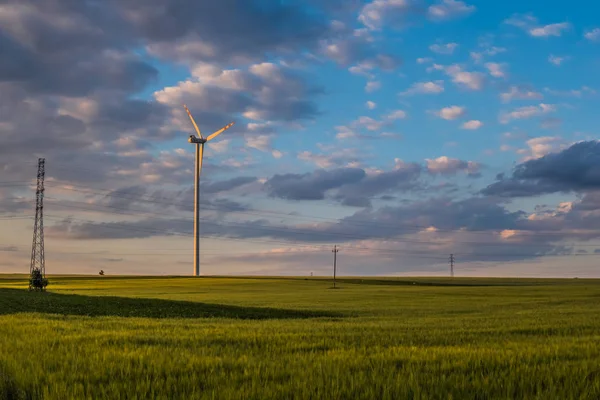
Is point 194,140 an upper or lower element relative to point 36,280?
upper

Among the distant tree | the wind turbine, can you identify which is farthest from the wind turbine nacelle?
the distant tree

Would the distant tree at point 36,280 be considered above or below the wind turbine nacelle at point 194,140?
below

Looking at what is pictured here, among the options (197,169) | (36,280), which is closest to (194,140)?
(197,169)

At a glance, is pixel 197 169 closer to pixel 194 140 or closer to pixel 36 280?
pixel 194 140

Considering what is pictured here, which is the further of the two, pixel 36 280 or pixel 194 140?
pixel 194 140

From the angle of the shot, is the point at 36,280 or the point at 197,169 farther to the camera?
the point at 197,169

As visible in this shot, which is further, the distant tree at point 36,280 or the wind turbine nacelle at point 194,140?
the wind turbine nacelle at point 194,140

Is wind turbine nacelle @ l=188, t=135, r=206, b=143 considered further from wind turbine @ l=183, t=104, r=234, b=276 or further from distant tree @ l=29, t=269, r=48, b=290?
distant tree @ l=29, t=269, r=48, b=290

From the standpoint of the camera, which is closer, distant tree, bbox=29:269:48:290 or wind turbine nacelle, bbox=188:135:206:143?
distant tree, bbox=29:269:48:290

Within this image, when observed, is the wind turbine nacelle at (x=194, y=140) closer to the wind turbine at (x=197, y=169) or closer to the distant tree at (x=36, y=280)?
the wind turbine at (x=197, y=169)

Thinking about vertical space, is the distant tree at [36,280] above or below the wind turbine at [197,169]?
below

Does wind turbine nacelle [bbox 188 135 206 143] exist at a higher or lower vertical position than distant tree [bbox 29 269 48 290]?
higher

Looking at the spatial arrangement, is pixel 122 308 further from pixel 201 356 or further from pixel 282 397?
pixel 282 397

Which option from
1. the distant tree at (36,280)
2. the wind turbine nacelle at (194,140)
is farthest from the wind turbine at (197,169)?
the distant tree at (36,280)
